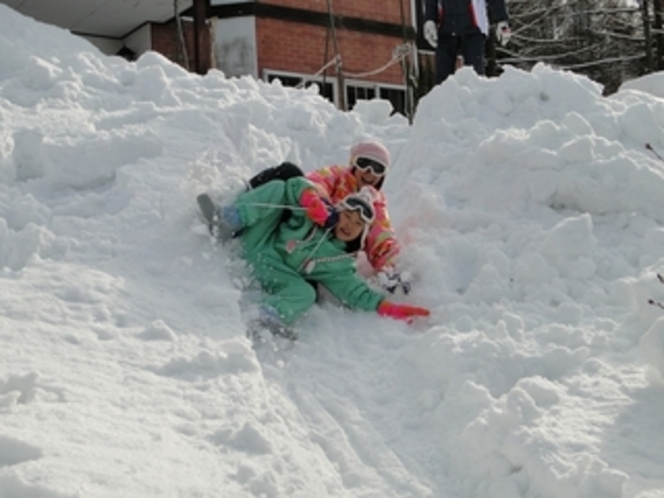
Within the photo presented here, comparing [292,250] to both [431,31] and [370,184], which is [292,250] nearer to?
[370,184]

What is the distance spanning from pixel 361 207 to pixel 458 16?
3620mm

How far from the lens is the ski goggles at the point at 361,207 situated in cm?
458

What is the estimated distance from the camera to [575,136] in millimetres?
5262

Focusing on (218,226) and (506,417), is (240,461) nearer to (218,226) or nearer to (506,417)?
(506,417)

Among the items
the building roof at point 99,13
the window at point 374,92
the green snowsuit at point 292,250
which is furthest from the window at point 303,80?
the green snowsuit at point 292,250

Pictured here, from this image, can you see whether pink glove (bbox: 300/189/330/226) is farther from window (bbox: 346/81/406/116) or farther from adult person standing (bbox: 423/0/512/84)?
window (bbox: 346/81/406/116)

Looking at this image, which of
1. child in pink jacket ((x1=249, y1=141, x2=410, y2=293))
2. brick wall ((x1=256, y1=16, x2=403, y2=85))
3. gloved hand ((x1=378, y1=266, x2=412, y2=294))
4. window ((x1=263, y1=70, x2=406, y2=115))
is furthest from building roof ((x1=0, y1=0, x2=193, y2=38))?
gloved hand ((x1=378, y1=266, x2=412, y2=294))

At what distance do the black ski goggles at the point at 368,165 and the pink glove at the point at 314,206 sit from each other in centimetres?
62

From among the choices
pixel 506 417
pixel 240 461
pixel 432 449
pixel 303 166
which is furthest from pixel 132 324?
pixel 303 166

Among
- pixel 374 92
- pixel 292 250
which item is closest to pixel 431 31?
pixel 292 250

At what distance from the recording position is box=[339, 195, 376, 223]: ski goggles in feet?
15.0

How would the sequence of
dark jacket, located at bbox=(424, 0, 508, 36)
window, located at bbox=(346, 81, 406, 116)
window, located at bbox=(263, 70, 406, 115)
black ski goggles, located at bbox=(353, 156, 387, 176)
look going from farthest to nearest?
window, located at bbox=(346, 81, 406, 116) → window, located at bbox=(263, 70, 406, 115) → dark jacket, located at bbox=(424, 0, 508, 36) → black ski goggles, located at bbox=(353, 156, 387, 176)

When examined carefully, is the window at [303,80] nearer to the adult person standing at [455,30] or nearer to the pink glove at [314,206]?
the adult person standing at [455,30]

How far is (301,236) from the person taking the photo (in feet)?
15.2
